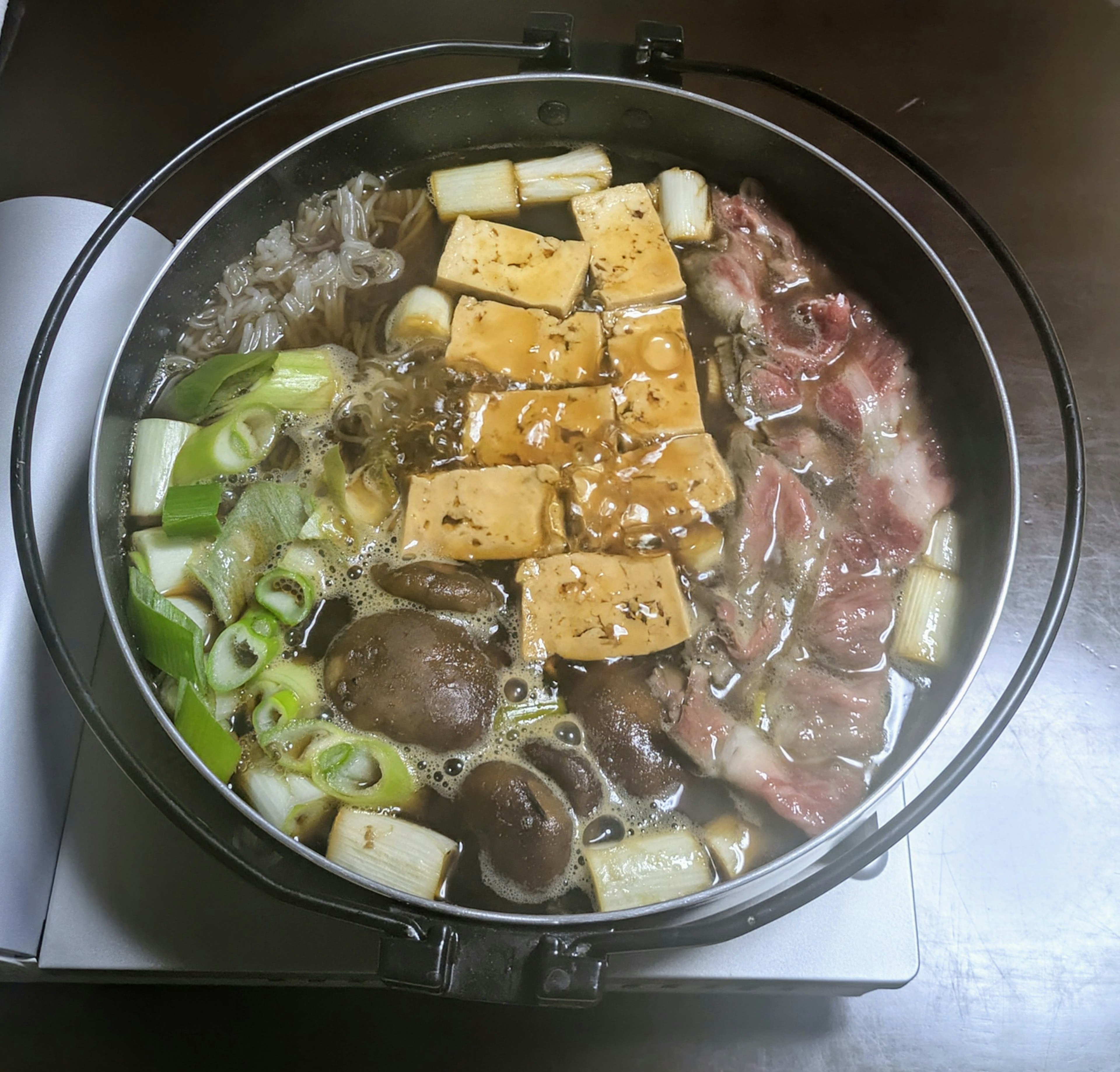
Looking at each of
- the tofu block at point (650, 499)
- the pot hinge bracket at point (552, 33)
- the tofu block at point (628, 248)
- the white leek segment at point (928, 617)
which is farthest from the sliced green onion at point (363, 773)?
the pot hinge bracket at point (552, 33)

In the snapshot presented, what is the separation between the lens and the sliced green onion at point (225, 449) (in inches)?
67.6

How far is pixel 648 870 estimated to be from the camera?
1.44 metres

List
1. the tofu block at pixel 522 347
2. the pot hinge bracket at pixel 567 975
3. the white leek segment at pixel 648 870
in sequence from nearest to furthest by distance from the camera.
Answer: the pot hinge bracket at pixel 567 975 < the white leek segment at pixel 648 870 < the tofu block at pixel 522 347

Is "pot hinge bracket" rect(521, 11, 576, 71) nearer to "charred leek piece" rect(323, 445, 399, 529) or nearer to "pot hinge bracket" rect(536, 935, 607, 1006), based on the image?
"charred leek piece" rect(323, 445, 399, 529)

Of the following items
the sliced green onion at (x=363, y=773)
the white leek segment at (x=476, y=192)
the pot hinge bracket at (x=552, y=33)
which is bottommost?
the sliced green onion at (x=363, y=773)

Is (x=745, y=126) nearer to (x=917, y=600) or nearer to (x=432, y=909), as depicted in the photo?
(x=917, y=600)

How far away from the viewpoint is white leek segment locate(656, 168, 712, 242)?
79.7 inches

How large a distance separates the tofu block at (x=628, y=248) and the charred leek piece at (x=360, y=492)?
0.67 meters

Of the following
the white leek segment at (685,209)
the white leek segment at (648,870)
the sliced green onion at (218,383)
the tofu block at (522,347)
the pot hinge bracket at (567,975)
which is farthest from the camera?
the white leek segment at (685,209)

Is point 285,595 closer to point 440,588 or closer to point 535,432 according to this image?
point 440,588

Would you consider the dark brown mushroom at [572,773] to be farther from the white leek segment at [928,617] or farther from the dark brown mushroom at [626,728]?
the white leek segment at [928,617]

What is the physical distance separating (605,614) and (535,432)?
43 cm

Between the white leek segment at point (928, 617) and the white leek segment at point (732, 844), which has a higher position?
the white leek segment at point (928, 617)

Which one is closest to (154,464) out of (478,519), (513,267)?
(478,519)
